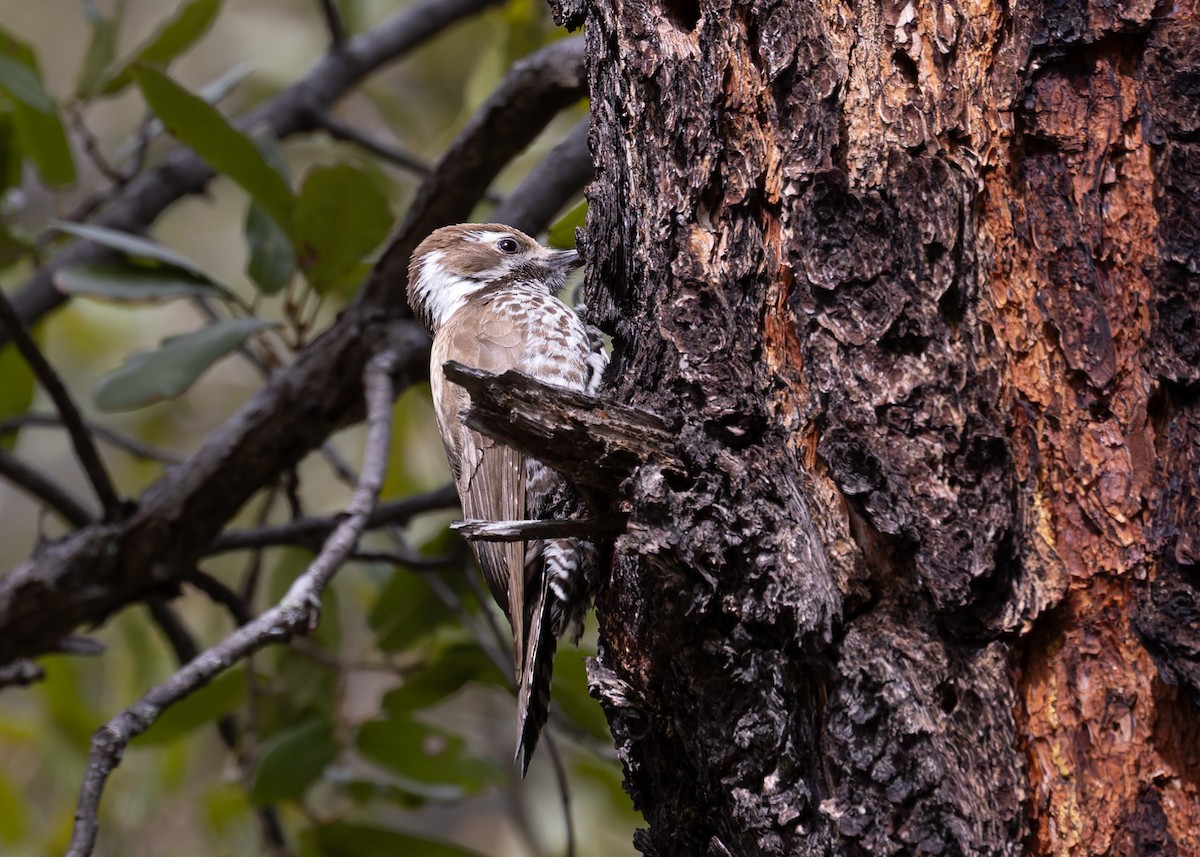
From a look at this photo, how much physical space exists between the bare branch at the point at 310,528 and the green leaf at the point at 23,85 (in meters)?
1.48

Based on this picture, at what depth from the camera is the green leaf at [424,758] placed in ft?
11.5

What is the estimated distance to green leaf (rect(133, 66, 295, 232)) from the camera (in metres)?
3.02

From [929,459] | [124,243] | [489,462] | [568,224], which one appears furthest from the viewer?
[124,243]

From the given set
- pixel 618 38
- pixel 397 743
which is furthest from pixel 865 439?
pixel 397 743

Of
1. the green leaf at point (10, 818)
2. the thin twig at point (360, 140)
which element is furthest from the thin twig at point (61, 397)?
the green leaf at point (10, 818)

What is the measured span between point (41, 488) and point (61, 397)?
2.77ft

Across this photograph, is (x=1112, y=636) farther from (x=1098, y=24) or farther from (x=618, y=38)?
(x=618, y=38)

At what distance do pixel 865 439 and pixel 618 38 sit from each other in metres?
0.78

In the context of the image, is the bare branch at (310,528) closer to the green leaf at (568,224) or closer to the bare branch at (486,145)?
the bare branch at (486,145)

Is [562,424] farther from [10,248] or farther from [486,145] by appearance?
[10,248]

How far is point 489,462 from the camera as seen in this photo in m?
2.86

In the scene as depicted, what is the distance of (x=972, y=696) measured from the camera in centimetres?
142

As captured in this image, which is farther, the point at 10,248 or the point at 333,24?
the point at 333,24

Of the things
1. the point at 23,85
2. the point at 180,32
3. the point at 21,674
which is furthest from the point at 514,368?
the point at 23,85
